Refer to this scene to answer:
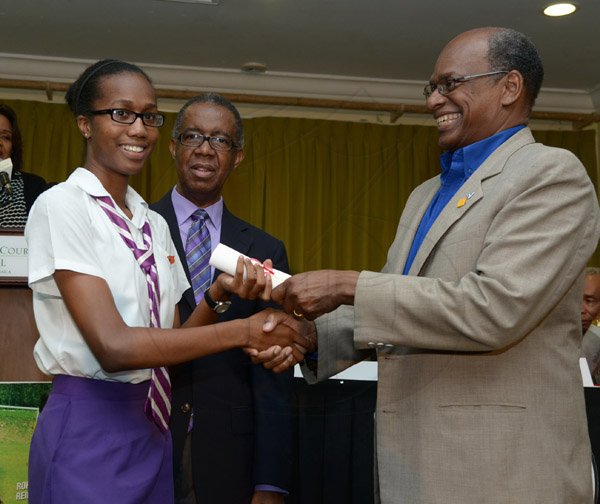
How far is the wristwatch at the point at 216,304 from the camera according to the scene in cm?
182

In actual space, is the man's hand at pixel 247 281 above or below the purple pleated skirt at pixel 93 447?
above

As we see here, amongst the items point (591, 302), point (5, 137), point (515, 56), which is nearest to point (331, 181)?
point (515, 56)

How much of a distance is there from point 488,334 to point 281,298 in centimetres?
46

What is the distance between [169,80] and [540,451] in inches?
167

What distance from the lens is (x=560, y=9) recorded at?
4.46 metres

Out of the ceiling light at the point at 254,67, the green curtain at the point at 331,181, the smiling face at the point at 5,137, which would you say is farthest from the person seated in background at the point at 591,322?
the smiling face at the point at 5,137

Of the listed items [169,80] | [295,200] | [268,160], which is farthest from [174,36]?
[268,160]

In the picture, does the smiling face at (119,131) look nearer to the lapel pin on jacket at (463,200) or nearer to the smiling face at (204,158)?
the smiling face at (204,158)

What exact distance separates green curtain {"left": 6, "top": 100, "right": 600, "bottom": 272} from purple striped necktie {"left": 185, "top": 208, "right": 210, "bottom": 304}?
145 mm

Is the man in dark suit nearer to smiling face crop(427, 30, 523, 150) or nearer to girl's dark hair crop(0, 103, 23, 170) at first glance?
smiling face crop(427, 30, 523, 150)

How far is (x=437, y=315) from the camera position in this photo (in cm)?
152

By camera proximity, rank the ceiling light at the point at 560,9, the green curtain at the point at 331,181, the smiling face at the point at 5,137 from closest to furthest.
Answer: the green curtain at the point at 331,181
the smiling face at the point at 5,137
the ceiling light at the point at 560,9

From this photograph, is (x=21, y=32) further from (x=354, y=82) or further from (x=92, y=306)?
(x=92, y=306)

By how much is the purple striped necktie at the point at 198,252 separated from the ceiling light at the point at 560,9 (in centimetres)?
308
